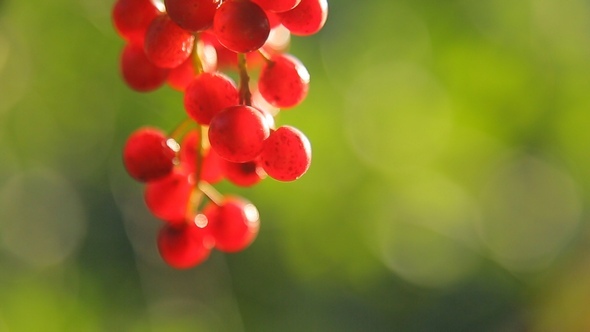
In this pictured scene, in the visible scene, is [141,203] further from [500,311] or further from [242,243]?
[242,243]

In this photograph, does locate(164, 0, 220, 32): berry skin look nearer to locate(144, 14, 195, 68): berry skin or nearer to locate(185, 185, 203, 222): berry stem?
locate(144, 14, 195, 68): berry skin

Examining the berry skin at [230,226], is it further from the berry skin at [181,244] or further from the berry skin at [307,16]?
the berry skin at [307,16]

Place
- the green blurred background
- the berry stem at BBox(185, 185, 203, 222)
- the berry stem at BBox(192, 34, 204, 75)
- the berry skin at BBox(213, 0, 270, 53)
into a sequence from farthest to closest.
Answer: the green blurred background, the berry stem at BBox(185, 185, 203, 222), the berry stem at BBox(192, 34, 204, 75), the berry skin at BBox(213, 0, 270, 53)

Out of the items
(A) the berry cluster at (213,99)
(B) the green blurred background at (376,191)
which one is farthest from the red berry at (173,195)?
(B) the green blurred background at (376,191)

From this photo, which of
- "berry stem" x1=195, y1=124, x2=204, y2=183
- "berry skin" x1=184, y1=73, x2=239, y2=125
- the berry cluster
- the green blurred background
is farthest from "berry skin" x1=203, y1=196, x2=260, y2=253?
the green blurred background

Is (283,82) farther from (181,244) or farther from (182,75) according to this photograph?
(181,244)

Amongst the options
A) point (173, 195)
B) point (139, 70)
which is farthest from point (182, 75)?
point (173, 195)

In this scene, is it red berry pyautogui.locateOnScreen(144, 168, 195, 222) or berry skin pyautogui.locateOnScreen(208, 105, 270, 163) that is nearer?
berry skin pyautogui.locateOnScreen(208, 105, 270, 163)
